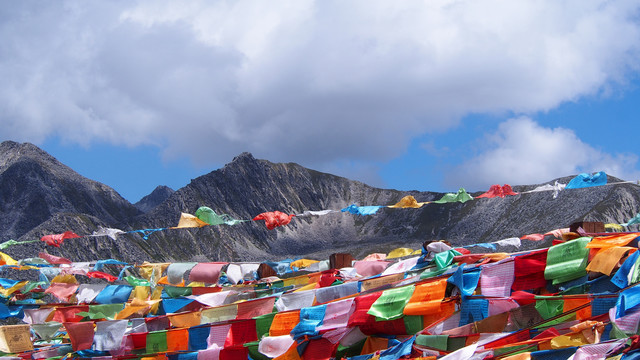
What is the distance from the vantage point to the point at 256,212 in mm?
121625

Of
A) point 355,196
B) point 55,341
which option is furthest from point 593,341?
point 355,196

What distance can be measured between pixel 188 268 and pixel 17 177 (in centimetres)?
9809

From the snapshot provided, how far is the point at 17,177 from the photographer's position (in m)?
108

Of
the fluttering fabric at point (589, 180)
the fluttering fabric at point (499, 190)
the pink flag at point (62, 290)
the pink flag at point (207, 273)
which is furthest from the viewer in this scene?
the fluttering fabric at point (499, 190)

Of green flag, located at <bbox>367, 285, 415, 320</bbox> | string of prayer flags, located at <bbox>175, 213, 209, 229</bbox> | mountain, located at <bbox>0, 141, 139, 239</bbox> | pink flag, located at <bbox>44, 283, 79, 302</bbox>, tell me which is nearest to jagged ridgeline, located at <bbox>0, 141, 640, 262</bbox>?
mountain, located at <bbox>0, 141, 139, 239</bbox>

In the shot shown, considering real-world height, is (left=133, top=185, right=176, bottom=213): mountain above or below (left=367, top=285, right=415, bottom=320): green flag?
above

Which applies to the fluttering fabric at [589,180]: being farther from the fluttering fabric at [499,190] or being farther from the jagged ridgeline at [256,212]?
the jagged ridgeline at [256,212]

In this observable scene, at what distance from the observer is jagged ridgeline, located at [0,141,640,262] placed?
267ft

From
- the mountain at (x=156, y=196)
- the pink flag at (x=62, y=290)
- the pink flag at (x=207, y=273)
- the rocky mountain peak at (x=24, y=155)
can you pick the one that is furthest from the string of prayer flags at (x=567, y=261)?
the mountain at (x=156, y=196)

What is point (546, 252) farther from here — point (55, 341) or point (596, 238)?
point (55, 341)

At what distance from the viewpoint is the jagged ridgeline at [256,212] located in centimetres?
8131

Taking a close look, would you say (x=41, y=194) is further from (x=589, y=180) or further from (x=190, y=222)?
(x=589, y=180)

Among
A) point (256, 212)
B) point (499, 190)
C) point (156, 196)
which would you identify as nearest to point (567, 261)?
point (499, 190)

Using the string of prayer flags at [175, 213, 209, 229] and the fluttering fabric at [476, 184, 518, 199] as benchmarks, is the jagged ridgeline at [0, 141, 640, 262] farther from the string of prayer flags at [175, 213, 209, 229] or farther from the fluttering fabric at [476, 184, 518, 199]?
the fluttering fabric at [476, 184, 518, 199]
